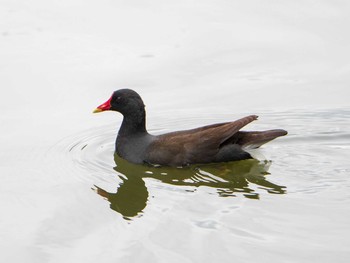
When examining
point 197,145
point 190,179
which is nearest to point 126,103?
point 197,145

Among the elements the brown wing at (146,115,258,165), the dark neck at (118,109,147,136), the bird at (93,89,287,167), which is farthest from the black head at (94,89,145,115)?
the brown wing at (146,115,258,165)

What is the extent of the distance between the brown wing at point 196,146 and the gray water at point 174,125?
0.11 m

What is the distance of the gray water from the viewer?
23.2ft

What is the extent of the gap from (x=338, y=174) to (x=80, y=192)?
2.44m

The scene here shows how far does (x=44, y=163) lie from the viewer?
9125mm

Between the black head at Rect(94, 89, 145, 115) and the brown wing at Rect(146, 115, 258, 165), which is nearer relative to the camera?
the brown wing at Rect(146, 115, 258, 165)

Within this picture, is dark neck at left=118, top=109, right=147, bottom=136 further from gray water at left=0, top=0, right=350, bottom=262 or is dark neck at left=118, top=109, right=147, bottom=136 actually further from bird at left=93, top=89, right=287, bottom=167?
gray water at left=0, top=0, right=350, bottom=262

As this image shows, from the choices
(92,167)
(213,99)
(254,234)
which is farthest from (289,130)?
(254,234)

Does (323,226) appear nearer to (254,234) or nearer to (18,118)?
(254,234)

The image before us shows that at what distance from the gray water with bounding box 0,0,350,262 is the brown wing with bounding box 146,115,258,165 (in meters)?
0.11

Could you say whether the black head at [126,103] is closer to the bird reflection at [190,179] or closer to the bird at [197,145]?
the bird at [197,145]

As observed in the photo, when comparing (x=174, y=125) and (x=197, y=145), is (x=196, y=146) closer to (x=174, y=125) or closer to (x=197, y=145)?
(x=197, y=145)

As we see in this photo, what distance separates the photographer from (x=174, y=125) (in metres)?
10.1

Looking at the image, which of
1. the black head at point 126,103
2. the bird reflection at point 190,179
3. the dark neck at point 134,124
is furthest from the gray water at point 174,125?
the black head at point 126,103
